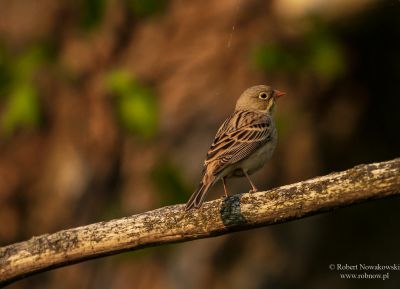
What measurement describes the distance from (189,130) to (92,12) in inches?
92.8

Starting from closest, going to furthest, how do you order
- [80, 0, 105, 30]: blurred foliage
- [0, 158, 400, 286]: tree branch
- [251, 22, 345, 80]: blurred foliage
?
[0, 158, 400, 286]: tree branch
[80, 0, 105, 30]: blurred foliage
[251, 22, 345, 80]: blurred foliage

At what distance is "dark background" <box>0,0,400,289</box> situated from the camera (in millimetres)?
9766

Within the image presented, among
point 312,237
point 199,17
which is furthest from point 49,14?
point 312,237

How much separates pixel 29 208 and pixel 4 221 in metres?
0.35

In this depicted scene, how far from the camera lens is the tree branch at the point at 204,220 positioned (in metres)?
5.09

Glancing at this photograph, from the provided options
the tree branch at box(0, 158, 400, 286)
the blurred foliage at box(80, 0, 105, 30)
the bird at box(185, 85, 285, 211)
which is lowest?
the tree branch at box(0, 158, 400, 286)

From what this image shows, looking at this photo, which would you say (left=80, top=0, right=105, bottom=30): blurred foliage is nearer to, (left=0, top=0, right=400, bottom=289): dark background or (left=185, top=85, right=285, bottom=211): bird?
(left=0, top=0, right=400, bottom=289): dark background

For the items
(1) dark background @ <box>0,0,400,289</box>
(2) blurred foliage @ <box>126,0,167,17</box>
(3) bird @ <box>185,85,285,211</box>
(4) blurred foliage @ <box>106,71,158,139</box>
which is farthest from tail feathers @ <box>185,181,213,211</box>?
(1) dark background @ <box>0,0,400,289</box>

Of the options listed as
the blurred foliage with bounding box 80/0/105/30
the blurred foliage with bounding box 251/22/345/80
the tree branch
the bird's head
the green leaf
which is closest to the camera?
the tree branch

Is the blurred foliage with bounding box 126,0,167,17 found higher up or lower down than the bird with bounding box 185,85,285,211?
higher up

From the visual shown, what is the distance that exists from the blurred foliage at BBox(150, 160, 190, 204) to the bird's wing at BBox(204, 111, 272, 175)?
3.98ft

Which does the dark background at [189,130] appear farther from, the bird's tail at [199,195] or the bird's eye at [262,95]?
the bird's tail at [199,195]

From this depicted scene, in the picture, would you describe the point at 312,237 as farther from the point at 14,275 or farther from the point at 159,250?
the point at 14,275

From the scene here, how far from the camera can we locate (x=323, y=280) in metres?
10.5
